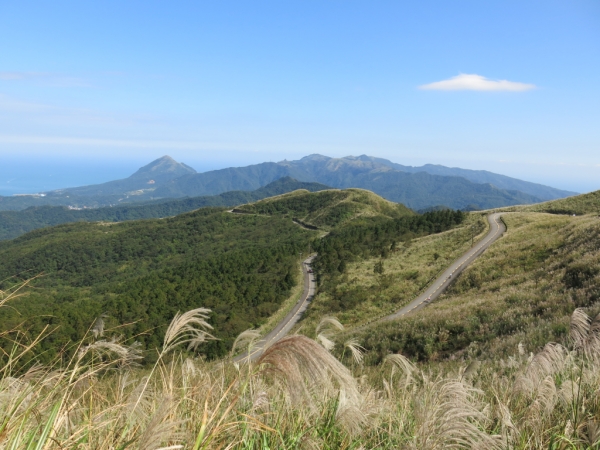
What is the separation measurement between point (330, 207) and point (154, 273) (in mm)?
58721

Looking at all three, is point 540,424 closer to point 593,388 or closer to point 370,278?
point 593,388

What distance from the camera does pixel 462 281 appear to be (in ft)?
92.9

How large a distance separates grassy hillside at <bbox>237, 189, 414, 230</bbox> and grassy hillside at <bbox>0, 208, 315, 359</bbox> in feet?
26.6

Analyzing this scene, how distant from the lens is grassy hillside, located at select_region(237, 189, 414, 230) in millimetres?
101800

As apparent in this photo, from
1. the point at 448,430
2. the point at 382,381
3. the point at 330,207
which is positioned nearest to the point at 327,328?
the point at 448,430

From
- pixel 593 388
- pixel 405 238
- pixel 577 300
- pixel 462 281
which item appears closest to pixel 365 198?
pixel 405 238

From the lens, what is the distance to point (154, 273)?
7106 centimetres

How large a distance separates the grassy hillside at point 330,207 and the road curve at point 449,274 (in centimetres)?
5435

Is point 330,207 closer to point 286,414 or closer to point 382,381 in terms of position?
point 382,381

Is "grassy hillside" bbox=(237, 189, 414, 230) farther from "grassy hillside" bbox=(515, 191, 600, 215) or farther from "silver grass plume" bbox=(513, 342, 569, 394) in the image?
"silver grass plume" bbox=(513, 342, 569, 394)

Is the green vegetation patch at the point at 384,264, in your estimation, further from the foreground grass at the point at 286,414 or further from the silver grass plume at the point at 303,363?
the silver grass plume at the point at 303,363

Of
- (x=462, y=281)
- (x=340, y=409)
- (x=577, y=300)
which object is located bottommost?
(x=462, y=281)

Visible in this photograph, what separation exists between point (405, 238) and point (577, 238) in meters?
25.5

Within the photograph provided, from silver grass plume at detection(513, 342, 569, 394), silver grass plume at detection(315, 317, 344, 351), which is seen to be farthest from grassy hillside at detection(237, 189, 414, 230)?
silver grass plume at detection(315, 317, 344, 351)
